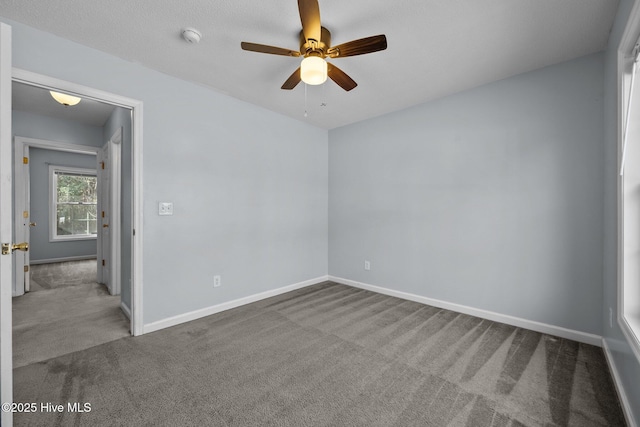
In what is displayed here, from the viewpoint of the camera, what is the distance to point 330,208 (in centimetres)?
439

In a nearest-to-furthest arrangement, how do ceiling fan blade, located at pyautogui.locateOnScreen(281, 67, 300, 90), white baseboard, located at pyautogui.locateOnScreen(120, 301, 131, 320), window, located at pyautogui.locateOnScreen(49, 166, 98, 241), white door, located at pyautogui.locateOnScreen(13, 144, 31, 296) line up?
ceiling fan blade, located at pyautogui.locateOnScreen(281, 67, 300, 90)
white baseboard, located at pyautogui.locateOnScreen(120, 301, 131, 320)
white door, located at pyautogui.locateOnScreen(13, 144, 31, 296)
window, located at pyautogui.locateOnScreen(49, 166, 98, 241)

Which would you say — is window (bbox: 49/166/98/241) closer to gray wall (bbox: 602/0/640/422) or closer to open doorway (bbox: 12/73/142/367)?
open doorway (bbox: 12/73/142/367)

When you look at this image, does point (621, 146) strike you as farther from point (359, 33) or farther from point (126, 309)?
point (126, 309)

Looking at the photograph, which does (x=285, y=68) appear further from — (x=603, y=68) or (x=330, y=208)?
(x=603, y=68)

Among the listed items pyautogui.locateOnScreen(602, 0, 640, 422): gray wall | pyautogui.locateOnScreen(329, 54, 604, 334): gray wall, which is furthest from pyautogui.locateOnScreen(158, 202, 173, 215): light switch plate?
pyautogui.locateOnScreen(602, 0, 640, 422): gray wall

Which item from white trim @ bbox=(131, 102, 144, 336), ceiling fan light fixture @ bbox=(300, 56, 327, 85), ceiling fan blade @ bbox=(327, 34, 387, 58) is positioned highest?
ceiling fan blade @ bbox=(327, 34, 387, 58)

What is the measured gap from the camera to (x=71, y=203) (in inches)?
245

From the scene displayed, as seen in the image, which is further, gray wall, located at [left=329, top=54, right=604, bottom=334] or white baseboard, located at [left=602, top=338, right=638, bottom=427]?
gray wall, located at [left=329, top=54, right=604, bottom=334]

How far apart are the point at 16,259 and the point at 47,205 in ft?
9.30

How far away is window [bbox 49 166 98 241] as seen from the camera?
5.88 meters

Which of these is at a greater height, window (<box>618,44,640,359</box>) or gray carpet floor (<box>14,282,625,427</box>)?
window (<box>618,44,640,359</box>)

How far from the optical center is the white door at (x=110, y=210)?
3684 mm

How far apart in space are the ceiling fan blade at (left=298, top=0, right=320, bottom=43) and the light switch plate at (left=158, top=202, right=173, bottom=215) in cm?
199

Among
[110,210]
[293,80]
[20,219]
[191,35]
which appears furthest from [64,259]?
[293,80]
